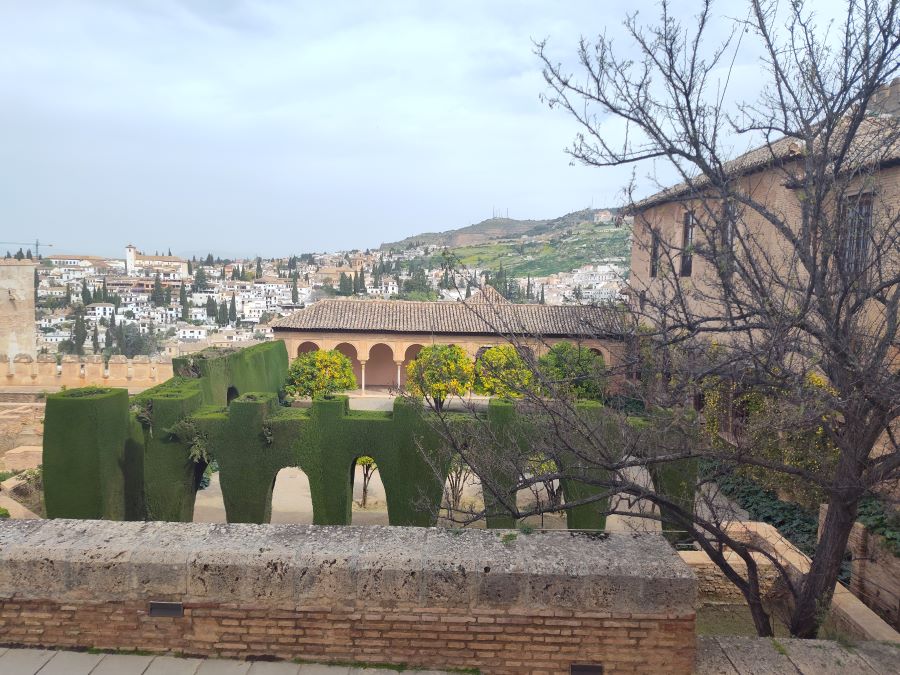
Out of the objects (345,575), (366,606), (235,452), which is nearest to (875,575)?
(366,606)

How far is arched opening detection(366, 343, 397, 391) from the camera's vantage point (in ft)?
101

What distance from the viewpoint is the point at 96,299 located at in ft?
317

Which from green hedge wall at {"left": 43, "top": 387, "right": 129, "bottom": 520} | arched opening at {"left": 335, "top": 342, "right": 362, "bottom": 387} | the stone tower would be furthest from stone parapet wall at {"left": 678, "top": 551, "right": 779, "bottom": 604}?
the stone tower

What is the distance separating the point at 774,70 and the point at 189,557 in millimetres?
5031

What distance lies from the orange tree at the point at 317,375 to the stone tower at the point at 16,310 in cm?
1322

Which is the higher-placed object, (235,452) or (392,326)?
(392,326)

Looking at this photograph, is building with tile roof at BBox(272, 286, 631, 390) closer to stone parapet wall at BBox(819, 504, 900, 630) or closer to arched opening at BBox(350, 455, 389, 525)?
arched opening at BBox(350, 455, 389, 525)

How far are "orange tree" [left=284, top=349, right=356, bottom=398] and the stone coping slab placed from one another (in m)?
17.8

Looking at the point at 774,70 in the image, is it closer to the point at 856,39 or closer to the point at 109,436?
the point at 856,39

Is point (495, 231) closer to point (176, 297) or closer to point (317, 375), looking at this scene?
point (176, 297)

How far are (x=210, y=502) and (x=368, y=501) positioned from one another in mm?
3507

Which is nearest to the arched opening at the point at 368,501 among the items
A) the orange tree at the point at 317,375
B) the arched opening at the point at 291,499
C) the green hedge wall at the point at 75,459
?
the arched opening at the point at 291,499

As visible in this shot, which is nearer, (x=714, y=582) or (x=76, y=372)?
(x=714, y=582)

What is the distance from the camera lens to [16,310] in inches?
1040
